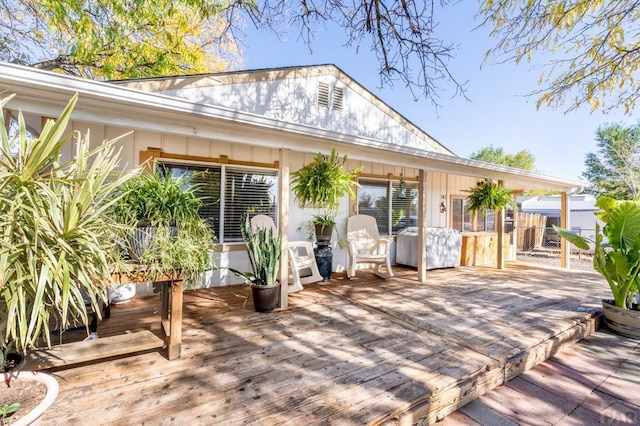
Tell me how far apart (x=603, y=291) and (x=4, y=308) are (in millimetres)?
7093

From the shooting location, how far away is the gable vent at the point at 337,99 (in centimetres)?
623

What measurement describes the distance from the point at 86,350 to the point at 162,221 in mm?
1032

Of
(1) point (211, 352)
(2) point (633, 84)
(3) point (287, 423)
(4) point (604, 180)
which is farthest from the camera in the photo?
(4) point (604, 180)

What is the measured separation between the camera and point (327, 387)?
1908 millimetres

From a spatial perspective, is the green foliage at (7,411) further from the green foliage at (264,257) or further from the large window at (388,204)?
the large window at (388,204)

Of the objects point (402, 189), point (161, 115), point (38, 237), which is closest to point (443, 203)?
point (402, 189)

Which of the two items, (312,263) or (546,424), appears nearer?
(546,424)

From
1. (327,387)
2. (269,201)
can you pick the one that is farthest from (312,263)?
(327,387)

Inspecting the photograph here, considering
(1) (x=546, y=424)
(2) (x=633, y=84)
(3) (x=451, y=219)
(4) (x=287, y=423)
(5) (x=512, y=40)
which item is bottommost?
(1) (x=546, y=424)

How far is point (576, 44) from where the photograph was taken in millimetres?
3570

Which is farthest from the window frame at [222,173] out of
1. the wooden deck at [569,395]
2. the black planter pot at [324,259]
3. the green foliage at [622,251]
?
the green foliage at [622,251]

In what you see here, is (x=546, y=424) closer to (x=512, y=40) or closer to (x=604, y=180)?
(x=512, y=40)

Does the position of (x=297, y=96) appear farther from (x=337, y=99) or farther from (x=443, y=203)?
(x=443, y=203)

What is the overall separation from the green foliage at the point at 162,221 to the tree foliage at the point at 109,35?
279 cm
